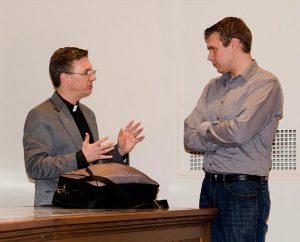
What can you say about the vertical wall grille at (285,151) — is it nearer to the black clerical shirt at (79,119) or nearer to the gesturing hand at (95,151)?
the black clerical shirt at (79,119)

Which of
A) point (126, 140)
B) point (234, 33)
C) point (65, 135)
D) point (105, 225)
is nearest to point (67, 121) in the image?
point (65, 135)

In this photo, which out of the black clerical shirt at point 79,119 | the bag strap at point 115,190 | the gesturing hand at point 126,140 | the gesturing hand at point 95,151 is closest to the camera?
the bag strap at point 115,190

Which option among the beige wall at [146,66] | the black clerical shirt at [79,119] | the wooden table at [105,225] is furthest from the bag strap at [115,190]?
the beige wall at [146,66]

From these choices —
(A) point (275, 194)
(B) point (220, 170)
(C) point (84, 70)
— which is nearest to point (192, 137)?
(B) point (220, 170)

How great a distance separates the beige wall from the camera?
482 cm

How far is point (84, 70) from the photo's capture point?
4.25 metres

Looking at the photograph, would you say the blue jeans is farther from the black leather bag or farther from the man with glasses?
the man with glasses

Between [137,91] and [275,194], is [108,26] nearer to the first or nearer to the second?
[137,91]

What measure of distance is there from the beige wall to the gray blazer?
1.02m

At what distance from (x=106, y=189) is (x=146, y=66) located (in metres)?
2.00

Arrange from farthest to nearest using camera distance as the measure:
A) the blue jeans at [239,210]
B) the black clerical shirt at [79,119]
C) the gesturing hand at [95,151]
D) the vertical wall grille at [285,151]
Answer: the vertical wall grille at [285,151]
the black clerical shirt at [79,119]
the gesturing hand at [95,151]
the blue jeans at [239,210]

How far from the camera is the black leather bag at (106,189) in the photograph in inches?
125

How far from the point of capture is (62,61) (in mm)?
4223

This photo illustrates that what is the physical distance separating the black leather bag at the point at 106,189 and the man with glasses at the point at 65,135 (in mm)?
401
